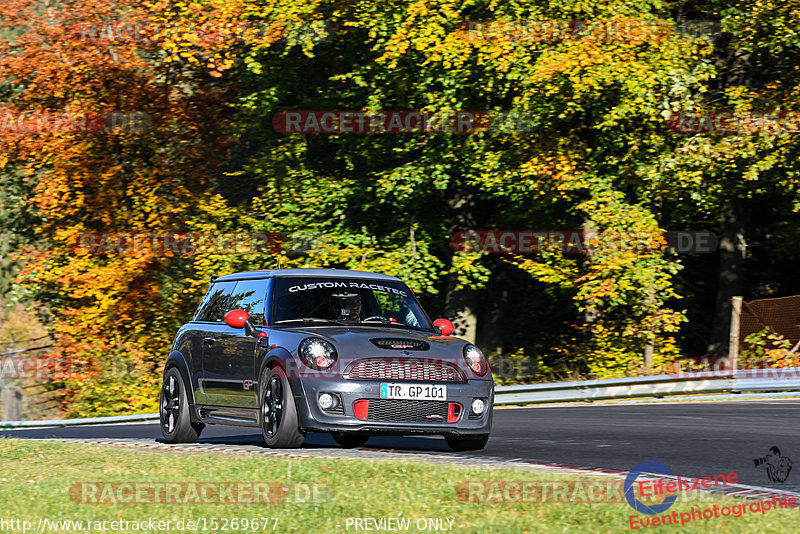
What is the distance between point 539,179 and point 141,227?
11.1 meters

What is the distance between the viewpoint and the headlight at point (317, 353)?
34.8 ft

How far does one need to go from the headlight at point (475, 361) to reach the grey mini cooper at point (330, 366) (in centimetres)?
1

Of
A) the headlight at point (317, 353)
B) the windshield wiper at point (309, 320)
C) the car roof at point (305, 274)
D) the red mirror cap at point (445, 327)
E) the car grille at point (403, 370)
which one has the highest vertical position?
→ the car roof at point (305, 274)

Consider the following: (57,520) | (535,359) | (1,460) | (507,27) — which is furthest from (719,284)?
(57,520)

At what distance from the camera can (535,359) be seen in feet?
95.0

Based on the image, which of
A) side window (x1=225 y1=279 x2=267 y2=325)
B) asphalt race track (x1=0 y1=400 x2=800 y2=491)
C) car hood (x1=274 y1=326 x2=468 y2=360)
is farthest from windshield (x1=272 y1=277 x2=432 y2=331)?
asphalt race track (x1=0 y1=400 x2=800 y2=491)

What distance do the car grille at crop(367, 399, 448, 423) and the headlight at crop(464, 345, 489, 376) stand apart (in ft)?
1.69

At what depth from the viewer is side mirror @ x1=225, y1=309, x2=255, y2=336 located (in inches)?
460

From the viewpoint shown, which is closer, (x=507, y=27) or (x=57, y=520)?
(x=57, y=520)

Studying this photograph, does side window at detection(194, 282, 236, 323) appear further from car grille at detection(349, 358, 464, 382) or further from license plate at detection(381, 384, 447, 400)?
license plate at detection(381, 384, 447, 400)

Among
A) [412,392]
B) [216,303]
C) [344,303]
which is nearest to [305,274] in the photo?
[344,303]

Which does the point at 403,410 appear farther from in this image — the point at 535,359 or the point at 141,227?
the point at 141,227

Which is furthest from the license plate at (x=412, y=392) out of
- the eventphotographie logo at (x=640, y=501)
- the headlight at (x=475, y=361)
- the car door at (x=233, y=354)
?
the eventphotographie logo at (x=640, y=501)

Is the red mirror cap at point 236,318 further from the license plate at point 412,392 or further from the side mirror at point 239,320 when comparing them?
the license plate at point 412,392
